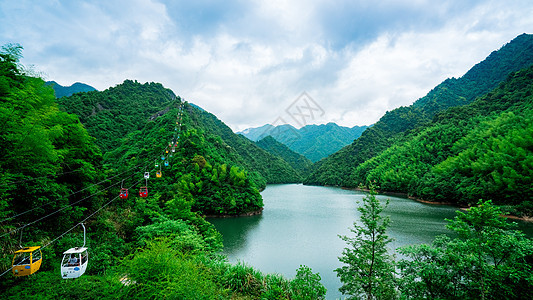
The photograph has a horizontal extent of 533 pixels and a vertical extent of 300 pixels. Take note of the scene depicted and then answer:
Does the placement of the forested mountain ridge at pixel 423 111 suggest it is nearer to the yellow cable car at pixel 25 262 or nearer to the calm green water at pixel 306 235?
the calm green water at pixel 306 235

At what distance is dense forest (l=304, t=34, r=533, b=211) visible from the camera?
106 ft

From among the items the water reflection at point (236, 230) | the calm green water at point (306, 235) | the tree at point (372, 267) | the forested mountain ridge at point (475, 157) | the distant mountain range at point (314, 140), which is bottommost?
the water reflection at point (236, 230)

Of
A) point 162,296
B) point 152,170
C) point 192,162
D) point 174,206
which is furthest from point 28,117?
point 192,162

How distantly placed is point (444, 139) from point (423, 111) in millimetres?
49287

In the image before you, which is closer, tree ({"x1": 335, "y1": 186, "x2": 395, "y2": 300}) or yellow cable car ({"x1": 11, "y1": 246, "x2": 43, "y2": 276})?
yellow cable car ({"x1": 11, "y1": 246, "x2": 43, "y2": 276})

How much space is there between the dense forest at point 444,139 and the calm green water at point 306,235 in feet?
25.2

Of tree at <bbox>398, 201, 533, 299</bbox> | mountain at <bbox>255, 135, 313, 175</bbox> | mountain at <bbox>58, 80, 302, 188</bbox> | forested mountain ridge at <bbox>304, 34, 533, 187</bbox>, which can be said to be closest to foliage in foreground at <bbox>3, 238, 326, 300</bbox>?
tree at <bbox>398, 201, 533, 299</bbox>

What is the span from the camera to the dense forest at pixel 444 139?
106 feet

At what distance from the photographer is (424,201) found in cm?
3759

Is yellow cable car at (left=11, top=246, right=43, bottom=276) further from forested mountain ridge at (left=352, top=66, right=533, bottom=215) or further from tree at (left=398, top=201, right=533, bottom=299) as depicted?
forested mountain ridge at (left=352, top=66, right=533, bottom=215)

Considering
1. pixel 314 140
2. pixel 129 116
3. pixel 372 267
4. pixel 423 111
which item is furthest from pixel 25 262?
pixel 314 140

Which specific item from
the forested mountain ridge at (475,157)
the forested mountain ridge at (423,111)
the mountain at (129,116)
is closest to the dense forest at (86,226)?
the mountain at (129,116)

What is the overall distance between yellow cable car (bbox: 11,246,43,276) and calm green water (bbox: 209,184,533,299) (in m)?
10.7

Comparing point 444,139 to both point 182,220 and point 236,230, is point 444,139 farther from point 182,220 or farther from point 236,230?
point 182,220
